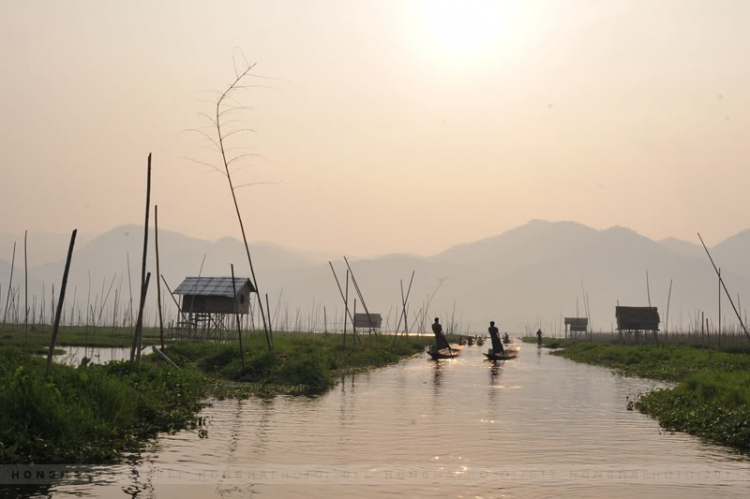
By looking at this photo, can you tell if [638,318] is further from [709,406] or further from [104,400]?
[104,400]

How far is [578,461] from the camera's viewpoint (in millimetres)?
11695

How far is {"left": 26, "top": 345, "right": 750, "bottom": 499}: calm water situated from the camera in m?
9.56

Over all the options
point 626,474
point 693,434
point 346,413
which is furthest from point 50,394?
point 693,434

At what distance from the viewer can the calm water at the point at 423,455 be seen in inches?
376

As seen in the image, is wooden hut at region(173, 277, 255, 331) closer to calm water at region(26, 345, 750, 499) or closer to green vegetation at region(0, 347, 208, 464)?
calm water at region(26, 345, 750, 499)

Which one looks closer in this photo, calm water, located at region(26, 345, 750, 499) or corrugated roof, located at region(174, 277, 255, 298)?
calm water, located at region(26, 345, 750, 499)

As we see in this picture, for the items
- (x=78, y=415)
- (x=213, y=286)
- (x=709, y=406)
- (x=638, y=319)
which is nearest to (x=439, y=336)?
(x=213, y=286)

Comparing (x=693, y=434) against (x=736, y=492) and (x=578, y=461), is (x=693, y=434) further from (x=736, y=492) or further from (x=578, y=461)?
(x=736, y=492)

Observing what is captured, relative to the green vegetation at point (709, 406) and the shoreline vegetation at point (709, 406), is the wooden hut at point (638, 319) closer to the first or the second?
the shoreline vegetation at point (709, 406)

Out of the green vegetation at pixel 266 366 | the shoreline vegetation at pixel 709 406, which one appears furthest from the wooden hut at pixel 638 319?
the green vegetation at pixel 266 366

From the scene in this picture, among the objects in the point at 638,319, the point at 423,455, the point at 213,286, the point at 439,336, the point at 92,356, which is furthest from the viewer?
the point at 638,319

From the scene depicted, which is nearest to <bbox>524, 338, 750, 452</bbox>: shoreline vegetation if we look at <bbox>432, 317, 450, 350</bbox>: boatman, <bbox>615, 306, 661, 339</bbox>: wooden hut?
<bbox>432, 317, 450, 350</bbox>: boatman

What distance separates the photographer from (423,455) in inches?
470

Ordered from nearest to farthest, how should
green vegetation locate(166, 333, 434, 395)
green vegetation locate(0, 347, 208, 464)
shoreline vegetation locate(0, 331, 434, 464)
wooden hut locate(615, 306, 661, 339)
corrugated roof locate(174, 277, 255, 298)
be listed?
1. green vegetation locate(0, 347, 208, 464)
2. shoreline vegetation locate(0, 331, 434, 464)
3. green vegetation locate(166, 333, 434, 395)
4. corrugated roof locate(174, 277, 255, 298)
5. wooden hut locate(615, 306, 661, 339)
